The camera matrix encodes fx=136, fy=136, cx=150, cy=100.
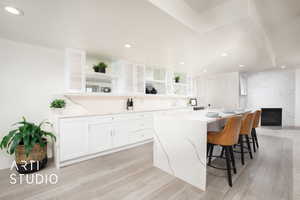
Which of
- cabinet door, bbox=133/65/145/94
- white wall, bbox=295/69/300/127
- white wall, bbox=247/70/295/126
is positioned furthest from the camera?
white wall, bbox=247/70/295/126

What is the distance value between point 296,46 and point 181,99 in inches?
143

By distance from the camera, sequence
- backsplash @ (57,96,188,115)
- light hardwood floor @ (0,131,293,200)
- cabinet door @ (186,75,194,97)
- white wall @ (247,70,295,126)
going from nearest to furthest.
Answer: light hardwood floor @ (0,131,293,200) < backsplash @ (57,96,188,115) < white wall @ (247,70,295,126) < cabinet door @ (186,75,194,97)

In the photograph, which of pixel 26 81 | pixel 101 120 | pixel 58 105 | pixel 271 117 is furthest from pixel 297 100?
pixel 26 81

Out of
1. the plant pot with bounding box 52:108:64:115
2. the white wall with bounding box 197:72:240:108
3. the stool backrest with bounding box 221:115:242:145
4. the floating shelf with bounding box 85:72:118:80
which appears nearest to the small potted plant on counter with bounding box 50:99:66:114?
the plant pot with bounding box 52:108:64:115

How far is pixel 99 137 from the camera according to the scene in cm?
279

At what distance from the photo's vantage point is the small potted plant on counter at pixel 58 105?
2.63 m

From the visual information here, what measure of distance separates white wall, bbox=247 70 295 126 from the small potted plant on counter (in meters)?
7.15

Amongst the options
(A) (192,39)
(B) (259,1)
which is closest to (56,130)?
(A) (192,39)

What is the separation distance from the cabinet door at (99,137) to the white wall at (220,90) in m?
4.94

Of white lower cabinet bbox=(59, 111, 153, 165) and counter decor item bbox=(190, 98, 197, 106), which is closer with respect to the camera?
white lower cabinet bbox=(59, 111, 153, 165)

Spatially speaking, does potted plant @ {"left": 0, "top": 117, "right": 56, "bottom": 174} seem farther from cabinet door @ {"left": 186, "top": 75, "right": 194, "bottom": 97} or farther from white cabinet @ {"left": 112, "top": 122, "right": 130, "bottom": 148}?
cabinet door @ {"left": 186, "top": 75, "right": 194, "bottom": 97}

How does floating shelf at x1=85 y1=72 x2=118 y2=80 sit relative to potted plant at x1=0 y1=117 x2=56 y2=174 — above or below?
above

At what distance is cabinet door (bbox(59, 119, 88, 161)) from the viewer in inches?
93.6
